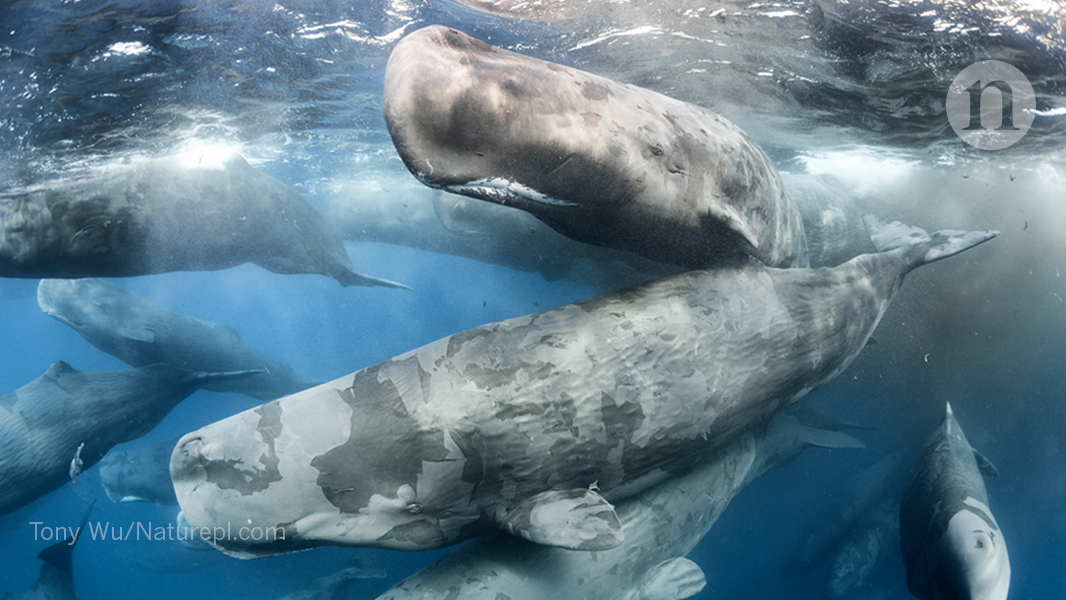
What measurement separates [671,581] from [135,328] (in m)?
10.7

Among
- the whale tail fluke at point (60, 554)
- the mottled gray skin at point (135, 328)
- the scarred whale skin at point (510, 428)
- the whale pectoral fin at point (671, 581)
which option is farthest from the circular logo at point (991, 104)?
the whale tail fluke at point (60, 554)

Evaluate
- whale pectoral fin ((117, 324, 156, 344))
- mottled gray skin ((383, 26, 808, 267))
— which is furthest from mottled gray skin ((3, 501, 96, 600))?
mottled gray skin ((383, 26, 808, 267))

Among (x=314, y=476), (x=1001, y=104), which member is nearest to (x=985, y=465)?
(x=1001, y=104)

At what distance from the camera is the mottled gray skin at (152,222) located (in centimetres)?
655

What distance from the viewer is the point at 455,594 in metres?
3.45

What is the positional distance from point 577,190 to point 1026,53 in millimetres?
7690

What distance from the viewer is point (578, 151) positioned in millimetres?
→ 2660

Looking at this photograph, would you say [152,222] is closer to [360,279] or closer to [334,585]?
[360,279]

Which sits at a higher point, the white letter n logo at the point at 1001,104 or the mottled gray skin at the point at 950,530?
the white letter n logo at the point at 1001,104

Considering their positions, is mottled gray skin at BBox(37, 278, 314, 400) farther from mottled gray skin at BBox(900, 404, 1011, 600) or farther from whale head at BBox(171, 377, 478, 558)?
mottled gray skin at BBox(900, 404, 1011, 600)

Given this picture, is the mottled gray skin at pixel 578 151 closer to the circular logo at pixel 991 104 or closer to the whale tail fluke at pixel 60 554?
the circular logo at pixel 991 104

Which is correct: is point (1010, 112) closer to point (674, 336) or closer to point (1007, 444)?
point (1007, 444)

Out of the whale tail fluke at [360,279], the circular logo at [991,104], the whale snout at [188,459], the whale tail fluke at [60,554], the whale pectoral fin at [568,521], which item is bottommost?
the whale tail fluke at [60,554]

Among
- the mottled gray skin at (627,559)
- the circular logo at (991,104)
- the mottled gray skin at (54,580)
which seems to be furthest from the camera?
the mottled gray skin at (54,580)
